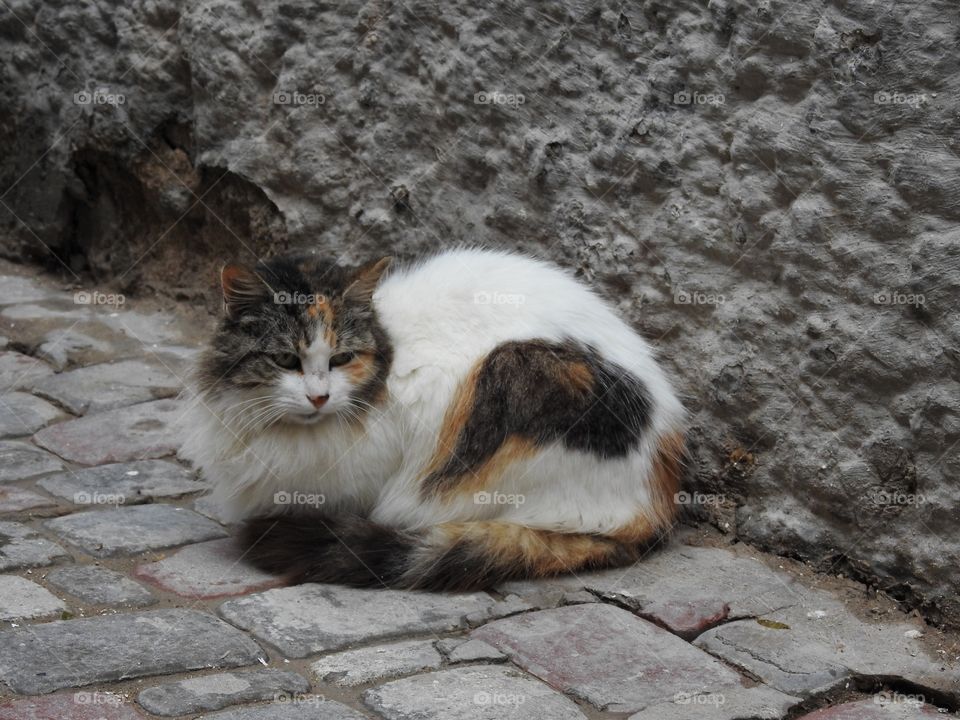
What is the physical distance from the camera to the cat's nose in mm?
3955

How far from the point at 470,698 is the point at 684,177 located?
2.08 meters

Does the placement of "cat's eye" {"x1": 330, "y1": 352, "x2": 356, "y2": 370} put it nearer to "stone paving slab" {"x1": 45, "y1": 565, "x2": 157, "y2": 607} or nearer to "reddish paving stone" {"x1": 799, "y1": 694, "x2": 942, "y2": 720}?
"stone paving slab" {"x1": 45, "y1": 565, "x2": 157, "y2": 607}

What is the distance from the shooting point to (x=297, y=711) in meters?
3.15

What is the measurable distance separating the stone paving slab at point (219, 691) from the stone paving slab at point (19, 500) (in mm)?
1444

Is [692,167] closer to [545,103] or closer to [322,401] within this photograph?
[545,103]

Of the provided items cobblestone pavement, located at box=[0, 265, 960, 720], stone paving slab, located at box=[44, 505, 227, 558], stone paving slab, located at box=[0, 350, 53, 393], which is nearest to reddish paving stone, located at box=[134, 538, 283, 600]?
cobblestone pavement, located at box=[0, 265, 960, 720]

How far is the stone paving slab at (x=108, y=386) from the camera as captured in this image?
214 inches

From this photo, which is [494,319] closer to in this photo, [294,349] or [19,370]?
[294,349]

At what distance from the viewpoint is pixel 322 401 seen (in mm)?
3973

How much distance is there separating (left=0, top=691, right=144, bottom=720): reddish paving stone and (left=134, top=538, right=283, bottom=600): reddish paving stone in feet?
2.33

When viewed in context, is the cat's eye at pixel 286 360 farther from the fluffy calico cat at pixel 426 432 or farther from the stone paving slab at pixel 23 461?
the stone paving slab at pixel 23 461

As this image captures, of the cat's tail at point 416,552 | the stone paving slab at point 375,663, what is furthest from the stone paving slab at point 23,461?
the stone paving slab at point 375,663

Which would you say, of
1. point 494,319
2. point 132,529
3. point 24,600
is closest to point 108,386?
point 132,529

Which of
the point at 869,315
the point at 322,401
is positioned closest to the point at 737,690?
the point at 869,315
